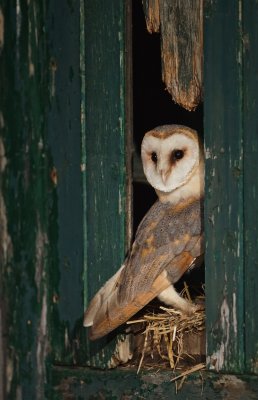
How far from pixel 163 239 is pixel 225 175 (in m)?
0.48

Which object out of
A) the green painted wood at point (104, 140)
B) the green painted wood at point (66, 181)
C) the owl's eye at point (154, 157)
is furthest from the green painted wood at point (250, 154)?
the owl's eye at point (154, 157)

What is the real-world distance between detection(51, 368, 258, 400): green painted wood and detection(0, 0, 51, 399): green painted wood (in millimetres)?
136

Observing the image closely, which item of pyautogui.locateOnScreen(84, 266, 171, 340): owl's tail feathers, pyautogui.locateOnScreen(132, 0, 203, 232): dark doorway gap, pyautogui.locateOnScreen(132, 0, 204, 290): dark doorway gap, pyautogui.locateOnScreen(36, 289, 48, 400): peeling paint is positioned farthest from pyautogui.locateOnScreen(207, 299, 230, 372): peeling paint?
pyautogui.locateOnScreen(132, 0, 203, 232): dark doorway gap

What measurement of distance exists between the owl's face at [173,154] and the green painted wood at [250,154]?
63 cm

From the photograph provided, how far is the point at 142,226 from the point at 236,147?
64 cm

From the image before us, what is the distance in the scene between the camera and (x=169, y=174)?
3570 mm

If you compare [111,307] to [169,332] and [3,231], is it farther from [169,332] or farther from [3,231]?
[3,231]

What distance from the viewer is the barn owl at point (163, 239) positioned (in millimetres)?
3156

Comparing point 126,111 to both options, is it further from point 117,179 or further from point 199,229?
point 199,229

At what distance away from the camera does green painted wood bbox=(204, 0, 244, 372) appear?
293cm

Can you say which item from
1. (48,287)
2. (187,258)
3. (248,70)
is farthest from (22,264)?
(248,70)

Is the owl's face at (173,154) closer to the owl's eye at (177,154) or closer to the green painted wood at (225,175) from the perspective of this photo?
the owl's eye at (177,154)

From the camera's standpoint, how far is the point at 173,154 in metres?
3.56

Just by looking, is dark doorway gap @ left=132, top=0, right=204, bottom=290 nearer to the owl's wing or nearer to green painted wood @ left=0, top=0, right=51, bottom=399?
the owl's wing
